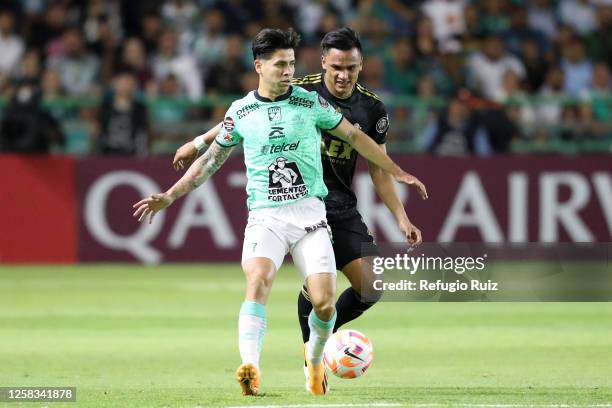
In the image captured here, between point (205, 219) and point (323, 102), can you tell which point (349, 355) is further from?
point (205, 219)

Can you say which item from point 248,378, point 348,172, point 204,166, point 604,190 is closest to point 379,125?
point 348,172

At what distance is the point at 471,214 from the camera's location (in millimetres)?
17859

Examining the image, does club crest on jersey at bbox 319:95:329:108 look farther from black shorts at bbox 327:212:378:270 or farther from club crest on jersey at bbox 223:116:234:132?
black shorts at bbox 327:212:378:270

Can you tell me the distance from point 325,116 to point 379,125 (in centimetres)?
88

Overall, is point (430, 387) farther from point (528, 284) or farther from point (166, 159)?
point (166, 159)

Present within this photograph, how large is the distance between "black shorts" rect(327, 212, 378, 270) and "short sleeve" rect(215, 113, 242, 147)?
1.18 meters

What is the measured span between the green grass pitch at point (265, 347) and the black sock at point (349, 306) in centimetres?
43

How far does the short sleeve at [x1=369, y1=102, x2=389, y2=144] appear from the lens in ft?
29.1

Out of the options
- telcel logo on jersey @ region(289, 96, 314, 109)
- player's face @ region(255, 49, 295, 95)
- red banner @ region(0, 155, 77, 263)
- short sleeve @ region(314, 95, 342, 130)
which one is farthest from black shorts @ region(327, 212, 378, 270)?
red banner @ region(0, 155, 77, 263)

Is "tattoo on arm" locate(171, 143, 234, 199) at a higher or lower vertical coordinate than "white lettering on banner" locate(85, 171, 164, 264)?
lower

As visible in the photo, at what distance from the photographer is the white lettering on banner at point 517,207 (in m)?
17.8

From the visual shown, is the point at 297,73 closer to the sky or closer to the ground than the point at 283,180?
closer to the sky

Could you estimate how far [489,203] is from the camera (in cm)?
1786

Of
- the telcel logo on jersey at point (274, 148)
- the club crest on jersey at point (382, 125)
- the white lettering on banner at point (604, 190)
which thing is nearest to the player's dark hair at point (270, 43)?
the telcel logo on jersey at point (274, 148)
